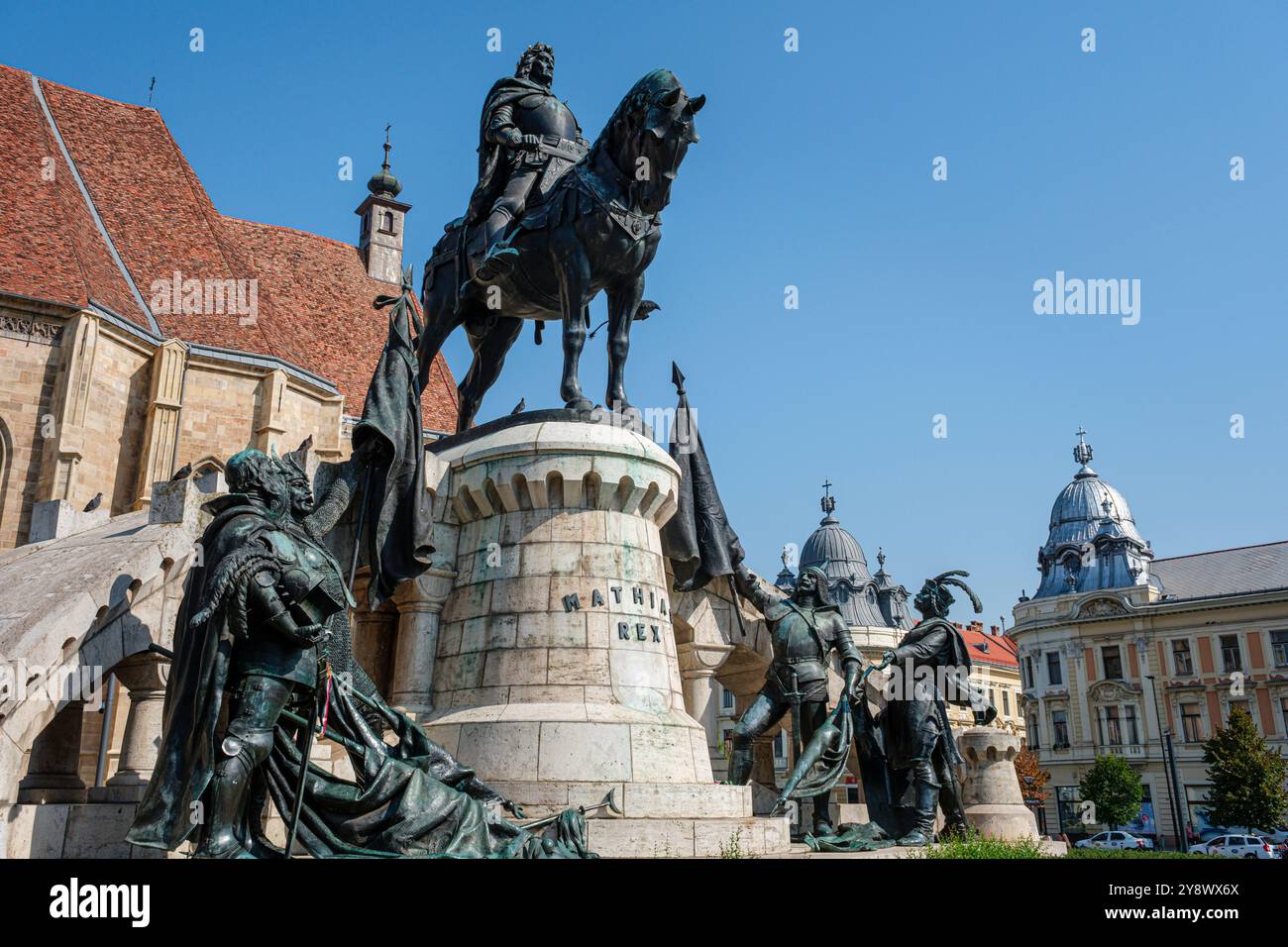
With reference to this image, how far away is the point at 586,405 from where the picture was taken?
10961 millimetres

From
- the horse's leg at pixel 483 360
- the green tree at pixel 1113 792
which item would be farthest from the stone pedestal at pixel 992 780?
the green tree at pixel 1113 792

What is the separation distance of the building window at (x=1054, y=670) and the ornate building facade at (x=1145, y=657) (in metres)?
0.06

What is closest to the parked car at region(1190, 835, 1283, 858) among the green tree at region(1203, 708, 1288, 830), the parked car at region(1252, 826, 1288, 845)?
the parked car at region(1252, 826, 1288, 845)

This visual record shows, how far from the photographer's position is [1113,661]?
54.9 meters

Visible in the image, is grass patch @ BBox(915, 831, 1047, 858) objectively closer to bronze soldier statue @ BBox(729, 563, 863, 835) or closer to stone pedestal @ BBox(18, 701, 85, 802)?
bronze soldier statue @ BBox(729, 563, 863, 835)

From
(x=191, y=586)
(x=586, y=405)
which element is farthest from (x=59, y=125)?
(x=191, y=586)

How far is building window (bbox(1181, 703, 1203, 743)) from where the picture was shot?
51.1m

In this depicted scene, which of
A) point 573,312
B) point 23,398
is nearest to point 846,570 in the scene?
point 23,398

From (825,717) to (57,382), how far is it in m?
22.4

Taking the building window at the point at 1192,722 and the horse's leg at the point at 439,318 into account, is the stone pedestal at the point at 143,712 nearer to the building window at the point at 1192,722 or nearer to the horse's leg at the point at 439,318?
the horse's leg at the point at 439,318

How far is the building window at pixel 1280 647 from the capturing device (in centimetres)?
4969
